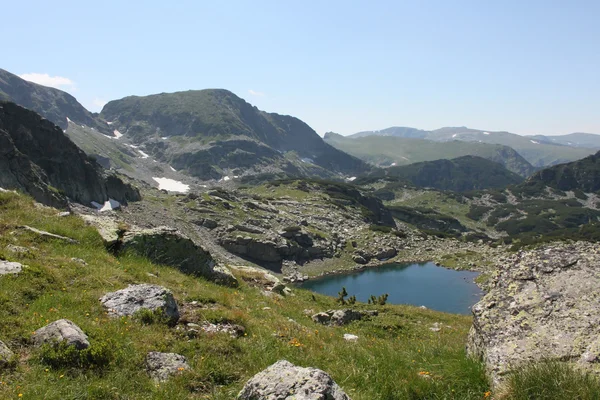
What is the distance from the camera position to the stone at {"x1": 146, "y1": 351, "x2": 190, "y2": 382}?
7.80 meters

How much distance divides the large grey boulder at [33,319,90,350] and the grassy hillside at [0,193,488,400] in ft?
0.73

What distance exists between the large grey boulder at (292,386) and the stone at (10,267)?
8.42 metres

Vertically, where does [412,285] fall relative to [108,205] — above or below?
below

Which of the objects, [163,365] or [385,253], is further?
[385,253]

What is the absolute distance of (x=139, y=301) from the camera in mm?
10766

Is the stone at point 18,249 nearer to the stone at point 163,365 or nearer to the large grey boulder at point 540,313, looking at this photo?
the stone at point 163,365

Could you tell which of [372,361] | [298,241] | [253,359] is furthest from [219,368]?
[298,241]

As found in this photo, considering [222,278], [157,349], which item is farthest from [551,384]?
[222,278]

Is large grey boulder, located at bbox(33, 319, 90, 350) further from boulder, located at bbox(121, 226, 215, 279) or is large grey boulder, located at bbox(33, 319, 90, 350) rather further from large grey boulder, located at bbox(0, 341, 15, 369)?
boulder, located at bbox(121, 226, 215, 279)

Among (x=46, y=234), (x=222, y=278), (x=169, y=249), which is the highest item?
(x=46, y=234)

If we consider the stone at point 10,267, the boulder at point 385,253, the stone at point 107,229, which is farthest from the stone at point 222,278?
the boulder at point 385,253

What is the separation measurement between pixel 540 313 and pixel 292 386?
5.88 metres

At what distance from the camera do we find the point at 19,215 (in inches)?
650

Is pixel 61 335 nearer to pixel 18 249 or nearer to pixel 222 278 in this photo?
pixel 18 249
